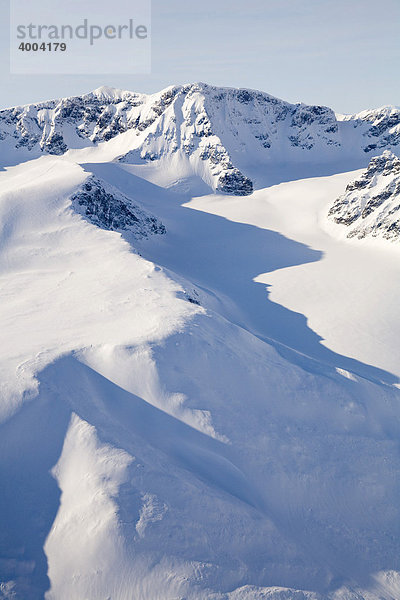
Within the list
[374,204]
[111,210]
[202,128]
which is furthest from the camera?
[202,128]

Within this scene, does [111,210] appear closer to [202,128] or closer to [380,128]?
[202,128]

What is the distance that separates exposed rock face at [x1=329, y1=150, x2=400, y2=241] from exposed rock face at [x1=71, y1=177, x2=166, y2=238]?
80.0 ft

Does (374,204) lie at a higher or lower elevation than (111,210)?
lower

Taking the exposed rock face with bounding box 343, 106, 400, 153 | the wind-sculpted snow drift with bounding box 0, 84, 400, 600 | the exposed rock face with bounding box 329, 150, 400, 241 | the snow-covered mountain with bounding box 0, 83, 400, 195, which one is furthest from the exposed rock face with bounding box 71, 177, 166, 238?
the exposed rock face with bounding box 343, 106, 400, 153

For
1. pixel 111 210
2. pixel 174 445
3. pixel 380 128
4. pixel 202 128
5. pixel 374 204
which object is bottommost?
pixel 374 204

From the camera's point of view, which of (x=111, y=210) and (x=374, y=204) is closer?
(x=111, y=210)

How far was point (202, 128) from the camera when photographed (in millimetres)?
92000

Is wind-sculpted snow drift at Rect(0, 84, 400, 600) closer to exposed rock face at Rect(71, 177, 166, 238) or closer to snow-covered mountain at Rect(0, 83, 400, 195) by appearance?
exposed rock face at Rect(71, 177, 166, 238)

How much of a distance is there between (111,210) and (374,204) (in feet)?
109

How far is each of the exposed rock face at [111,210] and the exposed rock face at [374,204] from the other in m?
24.4

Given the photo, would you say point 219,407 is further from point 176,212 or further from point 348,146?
point 348,146

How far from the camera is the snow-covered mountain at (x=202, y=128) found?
299ft

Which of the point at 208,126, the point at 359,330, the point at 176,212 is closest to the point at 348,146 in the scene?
the point at 208,126

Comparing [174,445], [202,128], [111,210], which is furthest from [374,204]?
[174,445]
